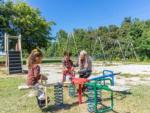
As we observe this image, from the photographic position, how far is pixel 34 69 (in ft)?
26.0

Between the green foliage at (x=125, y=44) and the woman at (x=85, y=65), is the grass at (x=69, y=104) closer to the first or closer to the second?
the woman at (x=85, y=65)

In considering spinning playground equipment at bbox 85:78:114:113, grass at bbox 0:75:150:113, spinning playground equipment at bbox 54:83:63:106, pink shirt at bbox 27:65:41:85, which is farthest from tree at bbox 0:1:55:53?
spinning playground equipment at bbox 85:78:114:113

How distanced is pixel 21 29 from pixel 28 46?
2692mm

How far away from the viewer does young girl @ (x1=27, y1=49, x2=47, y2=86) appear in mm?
7898

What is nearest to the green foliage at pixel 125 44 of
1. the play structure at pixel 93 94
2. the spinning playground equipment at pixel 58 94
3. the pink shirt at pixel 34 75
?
the play structure at pixel 93 94

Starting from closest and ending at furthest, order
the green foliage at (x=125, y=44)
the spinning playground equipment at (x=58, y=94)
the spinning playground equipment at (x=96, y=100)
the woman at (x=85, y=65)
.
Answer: the spinning playground equipment at (x=96, y=100), the spinning playground equipment at (x=58, y=94), the woman at (x=85, y=65), the green foliage at (x=125, y=44)

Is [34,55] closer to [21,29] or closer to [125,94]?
[125,94]

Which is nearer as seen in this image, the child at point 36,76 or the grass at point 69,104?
the child at point 36,76

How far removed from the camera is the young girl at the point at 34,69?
7.90 meters

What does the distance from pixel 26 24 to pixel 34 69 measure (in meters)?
31.7

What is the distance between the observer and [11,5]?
37.9 metres

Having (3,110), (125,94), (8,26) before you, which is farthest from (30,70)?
(8,26)

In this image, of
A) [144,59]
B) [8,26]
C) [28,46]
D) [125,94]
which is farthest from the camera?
[144,59]

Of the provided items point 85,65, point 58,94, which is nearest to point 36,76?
point 58,94
